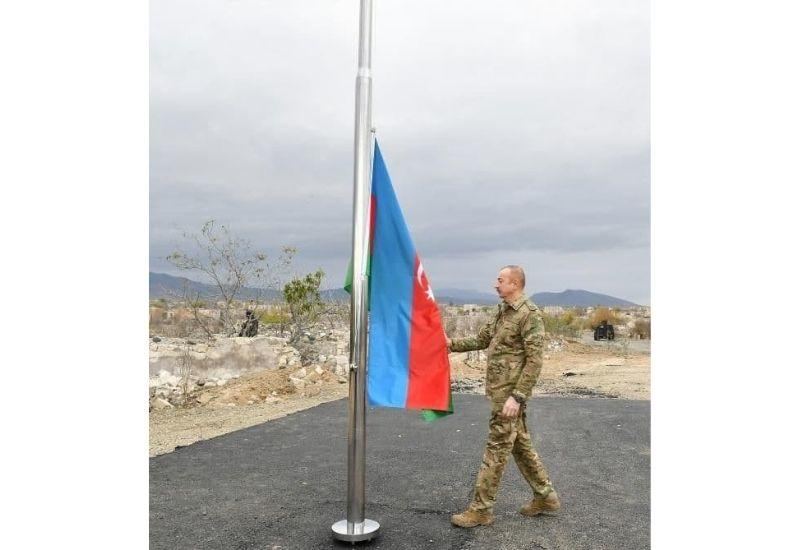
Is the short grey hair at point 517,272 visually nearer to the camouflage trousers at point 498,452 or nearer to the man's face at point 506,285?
the man's face at point 506,285

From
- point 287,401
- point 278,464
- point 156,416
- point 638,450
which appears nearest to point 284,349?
point 287,401

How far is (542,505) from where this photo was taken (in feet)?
15.7

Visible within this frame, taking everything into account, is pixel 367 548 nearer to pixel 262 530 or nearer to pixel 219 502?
pixel 262 530

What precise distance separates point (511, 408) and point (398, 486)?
169 cm

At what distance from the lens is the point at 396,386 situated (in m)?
4.32

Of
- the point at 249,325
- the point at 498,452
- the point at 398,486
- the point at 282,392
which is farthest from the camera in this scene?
the point at 249,325

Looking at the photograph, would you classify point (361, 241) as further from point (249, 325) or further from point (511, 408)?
point (249, 325)

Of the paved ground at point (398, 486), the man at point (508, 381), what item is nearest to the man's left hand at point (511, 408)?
the man at point (508, 381)

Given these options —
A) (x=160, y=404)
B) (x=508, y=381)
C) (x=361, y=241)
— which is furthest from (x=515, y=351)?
(x=160, y=404)

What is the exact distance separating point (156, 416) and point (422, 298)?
271 inches

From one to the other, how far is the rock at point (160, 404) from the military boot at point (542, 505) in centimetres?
710

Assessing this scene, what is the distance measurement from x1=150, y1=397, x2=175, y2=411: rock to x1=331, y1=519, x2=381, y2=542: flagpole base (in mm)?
6762

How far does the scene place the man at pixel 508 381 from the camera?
14.4 feet

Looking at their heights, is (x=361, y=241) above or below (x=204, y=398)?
above
